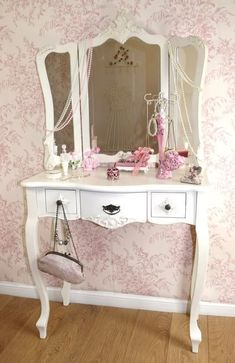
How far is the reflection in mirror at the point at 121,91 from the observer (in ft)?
6.49

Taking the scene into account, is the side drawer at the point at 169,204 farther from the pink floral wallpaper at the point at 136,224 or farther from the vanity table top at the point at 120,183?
the pink floral wallpaper at the point at 136,224

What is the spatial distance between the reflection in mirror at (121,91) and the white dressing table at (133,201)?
0.29 metres

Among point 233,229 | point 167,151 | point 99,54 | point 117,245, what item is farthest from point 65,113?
point 233,229

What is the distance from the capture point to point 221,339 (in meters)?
2.02

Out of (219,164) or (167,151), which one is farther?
(219,164)

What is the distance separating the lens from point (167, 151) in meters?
1.88

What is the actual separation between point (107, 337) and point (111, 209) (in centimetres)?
79

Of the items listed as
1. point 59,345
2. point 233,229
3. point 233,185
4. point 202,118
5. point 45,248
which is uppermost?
point 202,118

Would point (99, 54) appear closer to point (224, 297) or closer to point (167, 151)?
point (167, 151)

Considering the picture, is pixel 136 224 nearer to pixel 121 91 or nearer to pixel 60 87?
pixel 121 91

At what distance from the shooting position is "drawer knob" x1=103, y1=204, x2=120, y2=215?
177 centimetres

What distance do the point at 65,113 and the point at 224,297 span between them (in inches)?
56.5

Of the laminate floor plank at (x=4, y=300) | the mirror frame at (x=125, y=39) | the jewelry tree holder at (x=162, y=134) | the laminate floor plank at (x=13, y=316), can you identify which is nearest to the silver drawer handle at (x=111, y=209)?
the jewelry tree holder at (x=162, y=134)

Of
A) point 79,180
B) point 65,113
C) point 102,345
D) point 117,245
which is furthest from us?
point 117,245
